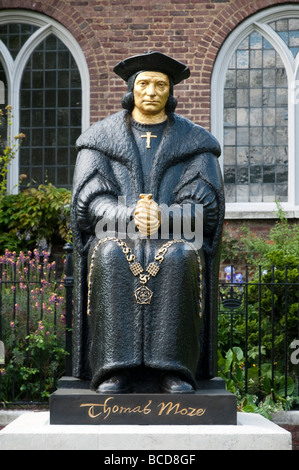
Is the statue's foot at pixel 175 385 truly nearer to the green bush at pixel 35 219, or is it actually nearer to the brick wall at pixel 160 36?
the green bush at pixel 35 219

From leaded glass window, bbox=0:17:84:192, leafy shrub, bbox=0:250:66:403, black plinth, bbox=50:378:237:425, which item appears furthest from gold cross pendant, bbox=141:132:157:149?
leaded glass window, bbox=0:17:84:192

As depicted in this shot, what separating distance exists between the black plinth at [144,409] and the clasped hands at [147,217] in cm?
88

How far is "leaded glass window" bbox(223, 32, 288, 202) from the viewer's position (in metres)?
11.6

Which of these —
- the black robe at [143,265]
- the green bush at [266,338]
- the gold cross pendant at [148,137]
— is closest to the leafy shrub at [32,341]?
the green bush at [266,338]

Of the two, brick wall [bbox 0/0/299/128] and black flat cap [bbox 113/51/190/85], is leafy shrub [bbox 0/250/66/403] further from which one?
brick wall [bbox 0/0/299/128]

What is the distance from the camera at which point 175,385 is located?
13.4 ft

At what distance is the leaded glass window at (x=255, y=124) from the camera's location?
11.6 m

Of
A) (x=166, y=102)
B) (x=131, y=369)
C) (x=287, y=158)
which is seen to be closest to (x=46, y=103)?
(x=287, y=158)

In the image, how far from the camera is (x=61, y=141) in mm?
11875

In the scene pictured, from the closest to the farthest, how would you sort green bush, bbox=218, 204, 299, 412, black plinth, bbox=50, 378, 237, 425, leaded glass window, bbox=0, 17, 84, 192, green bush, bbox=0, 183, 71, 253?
black plinth, bbox=50, 378, 237, 425
green bush, bbox=218, 204, 299, 412
green bush, bbox=0, 183, 71, 253
leaded glass window, bbox=0, 17, 84, 192

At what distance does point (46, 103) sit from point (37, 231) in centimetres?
237

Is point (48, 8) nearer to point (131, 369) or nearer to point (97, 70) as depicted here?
point (97, 70)

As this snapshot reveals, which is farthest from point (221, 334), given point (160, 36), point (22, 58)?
point (22, 58)
